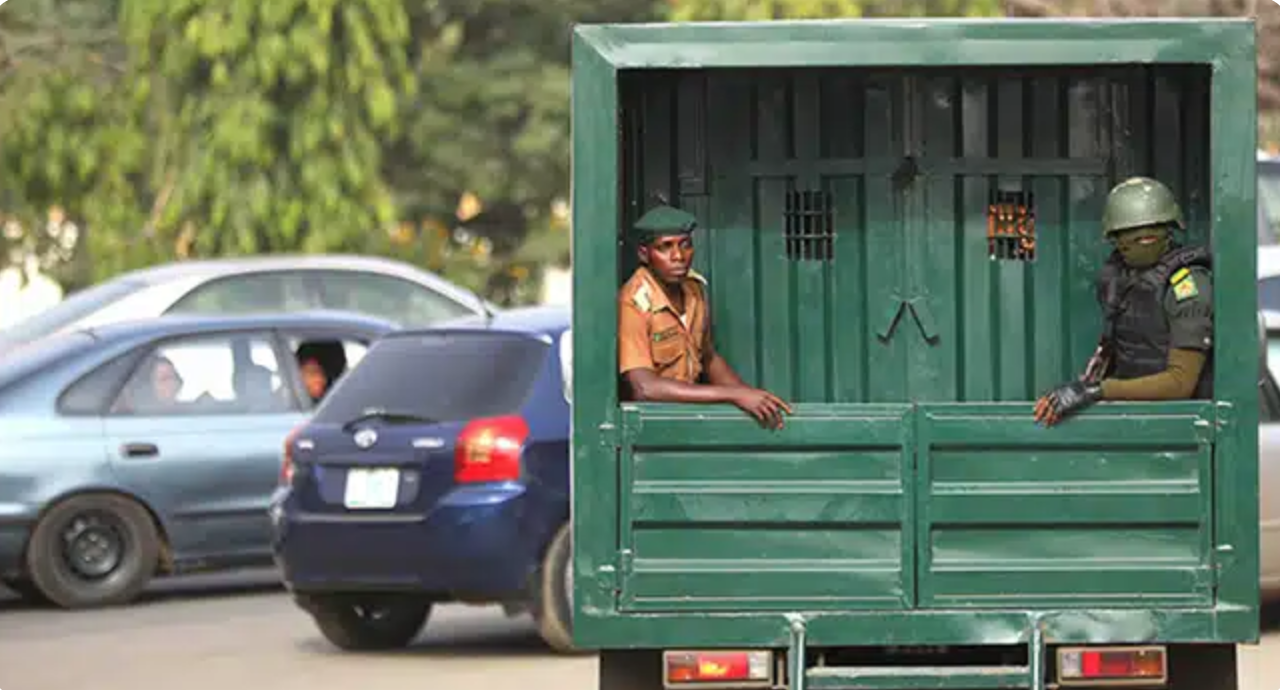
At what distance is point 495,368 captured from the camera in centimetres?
1455

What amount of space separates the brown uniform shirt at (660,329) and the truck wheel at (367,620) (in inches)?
162

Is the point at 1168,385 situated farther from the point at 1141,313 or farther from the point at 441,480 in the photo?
the point at 441,480

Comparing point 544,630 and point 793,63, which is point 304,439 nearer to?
point 544,630

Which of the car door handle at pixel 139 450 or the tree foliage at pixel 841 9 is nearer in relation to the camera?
the car door handle at pixel 139 450

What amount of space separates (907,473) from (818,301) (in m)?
1.49

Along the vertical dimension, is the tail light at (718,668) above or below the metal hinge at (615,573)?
below

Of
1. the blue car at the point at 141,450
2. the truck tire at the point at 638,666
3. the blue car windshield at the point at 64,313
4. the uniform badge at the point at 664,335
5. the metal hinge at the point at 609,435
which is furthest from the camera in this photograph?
the blue car windshield at the point at 64,313

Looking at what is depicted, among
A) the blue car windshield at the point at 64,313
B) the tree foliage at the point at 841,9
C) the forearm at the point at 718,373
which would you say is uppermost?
the tree foliage at the point at 841,9

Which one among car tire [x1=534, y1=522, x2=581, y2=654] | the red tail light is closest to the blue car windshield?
the red tail light

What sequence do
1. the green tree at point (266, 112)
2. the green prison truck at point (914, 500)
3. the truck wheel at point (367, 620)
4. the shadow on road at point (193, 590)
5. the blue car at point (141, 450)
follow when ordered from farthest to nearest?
the green tree at point (266, 112)
the shadow on road at point (193, 590)
the blue car at point (141, 450)
the truck wheel at point (367, 620)
the green prison truck at point (914, 500)

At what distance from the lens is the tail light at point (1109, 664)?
991 centimetres

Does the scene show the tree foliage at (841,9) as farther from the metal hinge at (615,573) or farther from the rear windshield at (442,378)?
the metal hinge at (615,573)

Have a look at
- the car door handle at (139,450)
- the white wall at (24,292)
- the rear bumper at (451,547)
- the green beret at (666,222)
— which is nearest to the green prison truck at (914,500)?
the green beret at (666,222)

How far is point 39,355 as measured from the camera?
17562 millimetres
